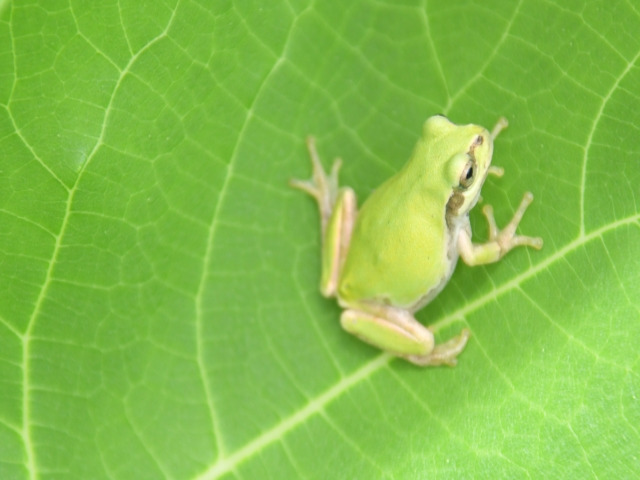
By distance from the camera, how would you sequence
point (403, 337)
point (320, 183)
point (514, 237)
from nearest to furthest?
1. point (514, 237)
2. point (403, 337)
3. point (320, 183)

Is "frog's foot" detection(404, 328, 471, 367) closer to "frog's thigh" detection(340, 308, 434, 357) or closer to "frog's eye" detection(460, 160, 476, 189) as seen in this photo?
"frog's thigh" detection(340, 308, 434, 357)

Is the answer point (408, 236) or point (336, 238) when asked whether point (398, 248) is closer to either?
point (408, 236)

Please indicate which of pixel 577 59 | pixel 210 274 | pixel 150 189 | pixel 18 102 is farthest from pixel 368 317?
pixel 18 102

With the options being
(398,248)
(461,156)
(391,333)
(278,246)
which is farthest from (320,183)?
(391,333)

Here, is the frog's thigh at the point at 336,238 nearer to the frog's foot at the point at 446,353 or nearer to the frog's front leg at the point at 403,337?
the frog's front leg at the point at 403,337

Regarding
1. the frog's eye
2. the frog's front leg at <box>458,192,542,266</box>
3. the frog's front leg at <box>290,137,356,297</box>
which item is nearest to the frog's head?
the frog's eye

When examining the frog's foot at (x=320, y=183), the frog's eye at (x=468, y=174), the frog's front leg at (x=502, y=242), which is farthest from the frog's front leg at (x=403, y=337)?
the frog's eye at (x=468, y=174)
